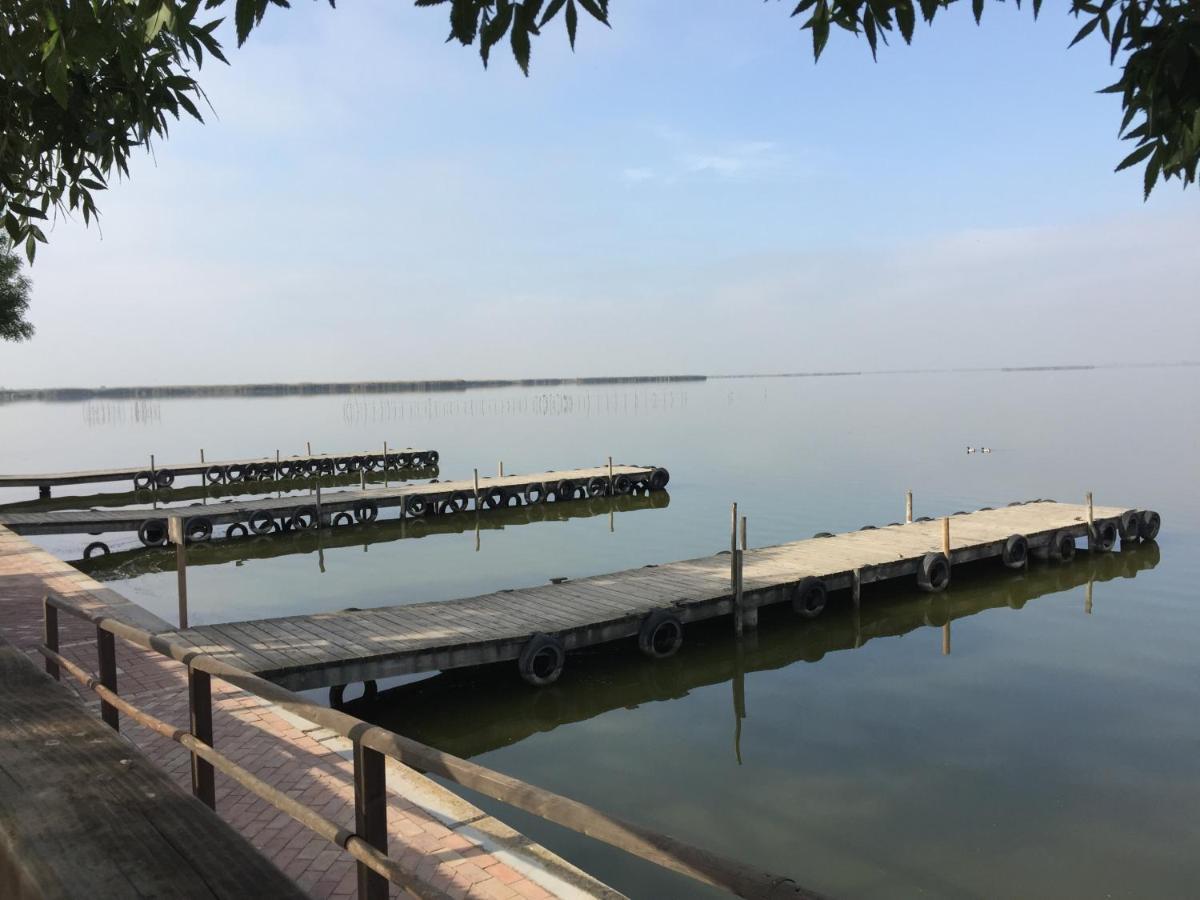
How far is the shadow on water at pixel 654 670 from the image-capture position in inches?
468

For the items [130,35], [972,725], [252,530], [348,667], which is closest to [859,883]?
[972,725]

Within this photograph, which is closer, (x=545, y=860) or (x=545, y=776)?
(x=545, y=860)

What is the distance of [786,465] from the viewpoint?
1694 inches

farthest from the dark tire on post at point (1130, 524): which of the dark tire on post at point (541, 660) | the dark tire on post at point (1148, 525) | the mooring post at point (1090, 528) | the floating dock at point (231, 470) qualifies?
the floating dock at point (231, 470)

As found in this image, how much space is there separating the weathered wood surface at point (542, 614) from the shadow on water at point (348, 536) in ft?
41.1

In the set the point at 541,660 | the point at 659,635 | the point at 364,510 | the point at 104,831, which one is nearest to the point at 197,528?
the point at 364,510

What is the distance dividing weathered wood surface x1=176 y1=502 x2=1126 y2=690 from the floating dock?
2645cm

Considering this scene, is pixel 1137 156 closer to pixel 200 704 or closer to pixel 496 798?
pixel 496 798

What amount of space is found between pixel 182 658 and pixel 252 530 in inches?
1031

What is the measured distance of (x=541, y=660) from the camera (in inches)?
504

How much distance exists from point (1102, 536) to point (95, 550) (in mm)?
29492

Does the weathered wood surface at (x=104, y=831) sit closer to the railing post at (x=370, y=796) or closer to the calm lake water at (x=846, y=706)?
the railing post at (x=370, y=796)

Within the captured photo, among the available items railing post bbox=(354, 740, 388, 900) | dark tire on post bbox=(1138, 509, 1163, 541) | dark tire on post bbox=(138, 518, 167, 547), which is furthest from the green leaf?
dark tire on post bbox=(138, 518, 167, 547)

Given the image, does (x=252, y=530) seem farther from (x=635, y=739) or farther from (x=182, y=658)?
(x=182, y=658)
